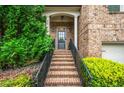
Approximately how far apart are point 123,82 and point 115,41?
4283mm

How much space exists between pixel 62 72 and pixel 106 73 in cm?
238

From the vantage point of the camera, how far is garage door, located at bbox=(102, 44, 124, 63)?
14.7m

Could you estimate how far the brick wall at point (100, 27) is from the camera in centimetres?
1405

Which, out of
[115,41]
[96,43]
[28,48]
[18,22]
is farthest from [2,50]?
[115,41]

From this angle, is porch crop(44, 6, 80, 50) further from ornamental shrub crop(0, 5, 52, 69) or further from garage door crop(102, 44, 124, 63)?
garage door crop(102, 44, 124, 63)

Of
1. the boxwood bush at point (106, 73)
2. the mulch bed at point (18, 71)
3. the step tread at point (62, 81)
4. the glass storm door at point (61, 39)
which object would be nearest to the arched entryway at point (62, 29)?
the glass storm door at point (61, 39)

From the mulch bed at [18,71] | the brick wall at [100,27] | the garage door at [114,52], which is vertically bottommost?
the mulch bed at [18,71]

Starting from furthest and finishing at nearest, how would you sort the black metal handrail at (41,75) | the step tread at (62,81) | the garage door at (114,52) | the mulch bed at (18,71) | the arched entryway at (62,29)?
1. the arched entryway at (62,29)
2. the garage door at (114,52)
3. the mulch bed at (18,71)
4. the step tread at (62,81)
5. the black metal handrail at (41,75)

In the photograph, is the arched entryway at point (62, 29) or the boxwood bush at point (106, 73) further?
the arched entryway at point (62, 29)

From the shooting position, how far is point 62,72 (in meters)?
12.3

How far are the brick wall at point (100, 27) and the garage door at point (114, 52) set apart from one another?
60 cm

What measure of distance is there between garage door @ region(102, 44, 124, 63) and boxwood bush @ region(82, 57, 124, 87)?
2246 mm

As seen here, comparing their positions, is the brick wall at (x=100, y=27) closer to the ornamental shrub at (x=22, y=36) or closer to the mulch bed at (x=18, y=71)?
the ornamental shrub at (x=22, y=36)
